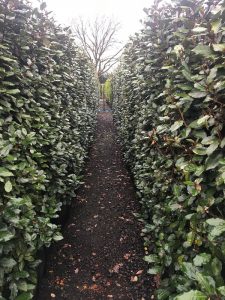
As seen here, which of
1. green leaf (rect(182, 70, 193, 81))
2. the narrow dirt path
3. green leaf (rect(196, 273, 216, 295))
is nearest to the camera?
green leaf (rect(196, 273, 216, 295))

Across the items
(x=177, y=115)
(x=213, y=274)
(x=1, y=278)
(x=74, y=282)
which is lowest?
(x=74, y=282)

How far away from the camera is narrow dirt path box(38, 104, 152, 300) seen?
315 centimetres

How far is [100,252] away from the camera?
3.83 metres

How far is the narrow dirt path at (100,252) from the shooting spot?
124 inches

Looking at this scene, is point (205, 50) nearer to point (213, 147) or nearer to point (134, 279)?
point (213, 147)

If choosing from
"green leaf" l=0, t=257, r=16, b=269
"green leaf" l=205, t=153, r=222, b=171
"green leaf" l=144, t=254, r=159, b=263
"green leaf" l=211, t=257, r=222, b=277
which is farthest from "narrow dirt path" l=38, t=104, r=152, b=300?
"green leaf" l=205, t=153, r=222, b=171

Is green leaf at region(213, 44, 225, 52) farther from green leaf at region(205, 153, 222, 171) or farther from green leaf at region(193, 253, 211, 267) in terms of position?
green leaf at region(193, 253, 211, 267)

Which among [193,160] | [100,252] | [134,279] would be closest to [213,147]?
[193,160]

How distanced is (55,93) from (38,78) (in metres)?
0.93

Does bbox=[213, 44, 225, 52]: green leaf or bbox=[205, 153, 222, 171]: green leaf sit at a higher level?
bbox=[213, 44, 225, 52]: green leaf

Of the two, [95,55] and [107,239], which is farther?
[95,55]

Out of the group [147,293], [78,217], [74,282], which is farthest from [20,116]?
[78,217]

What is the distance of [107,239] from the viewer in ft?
13.5

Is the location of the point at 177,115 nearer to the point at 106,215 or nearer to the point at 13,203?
the point at 13,203
